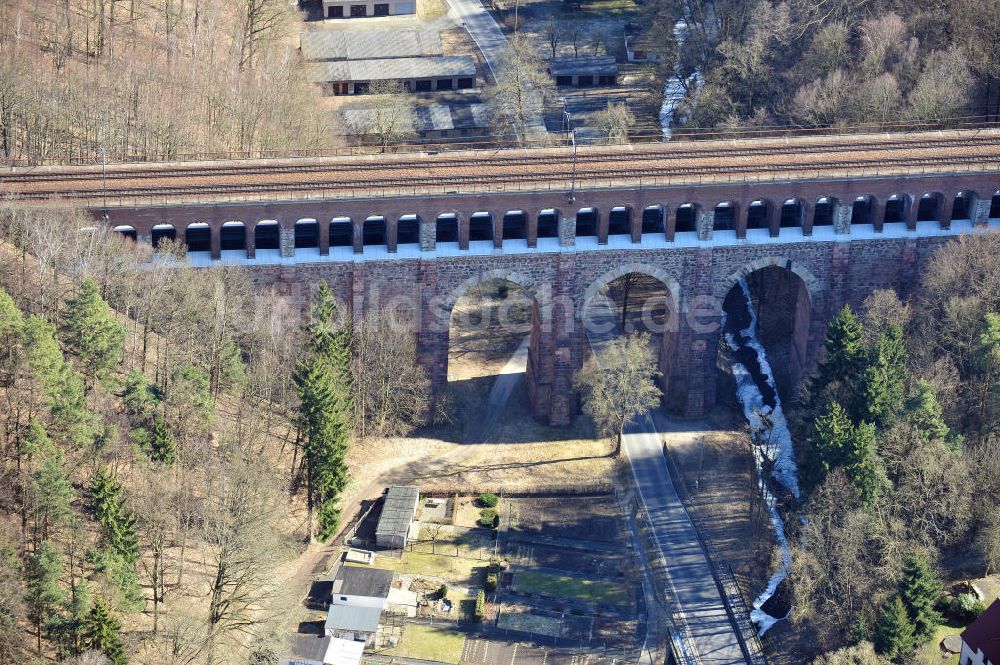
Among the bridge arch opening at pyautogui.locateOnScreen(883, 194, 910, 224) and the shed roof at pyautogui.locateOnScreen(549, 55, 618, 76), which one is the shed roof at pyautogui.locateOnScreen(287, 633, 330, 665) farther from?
the shed roof at pyautogui.locateOnScreen(549, 55, 618, 76)

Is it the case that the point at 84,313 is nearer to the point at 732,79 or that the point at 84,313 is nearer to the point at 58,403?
the point at 58,403

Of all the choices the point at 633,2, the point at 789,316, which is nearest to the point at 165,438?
the point at 789,316

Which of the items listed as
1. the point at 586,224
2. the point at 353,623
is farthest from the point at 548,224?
the point at 353,623

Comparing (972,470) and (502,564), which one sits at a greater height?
(972,470)

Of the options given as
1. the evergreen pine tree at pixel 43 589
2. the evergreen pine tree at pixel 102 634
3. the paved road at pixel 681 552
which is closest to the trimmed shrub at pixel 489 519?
the paved road at pixel 681 552

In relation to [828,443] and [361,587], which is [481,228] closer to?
[361,587]
